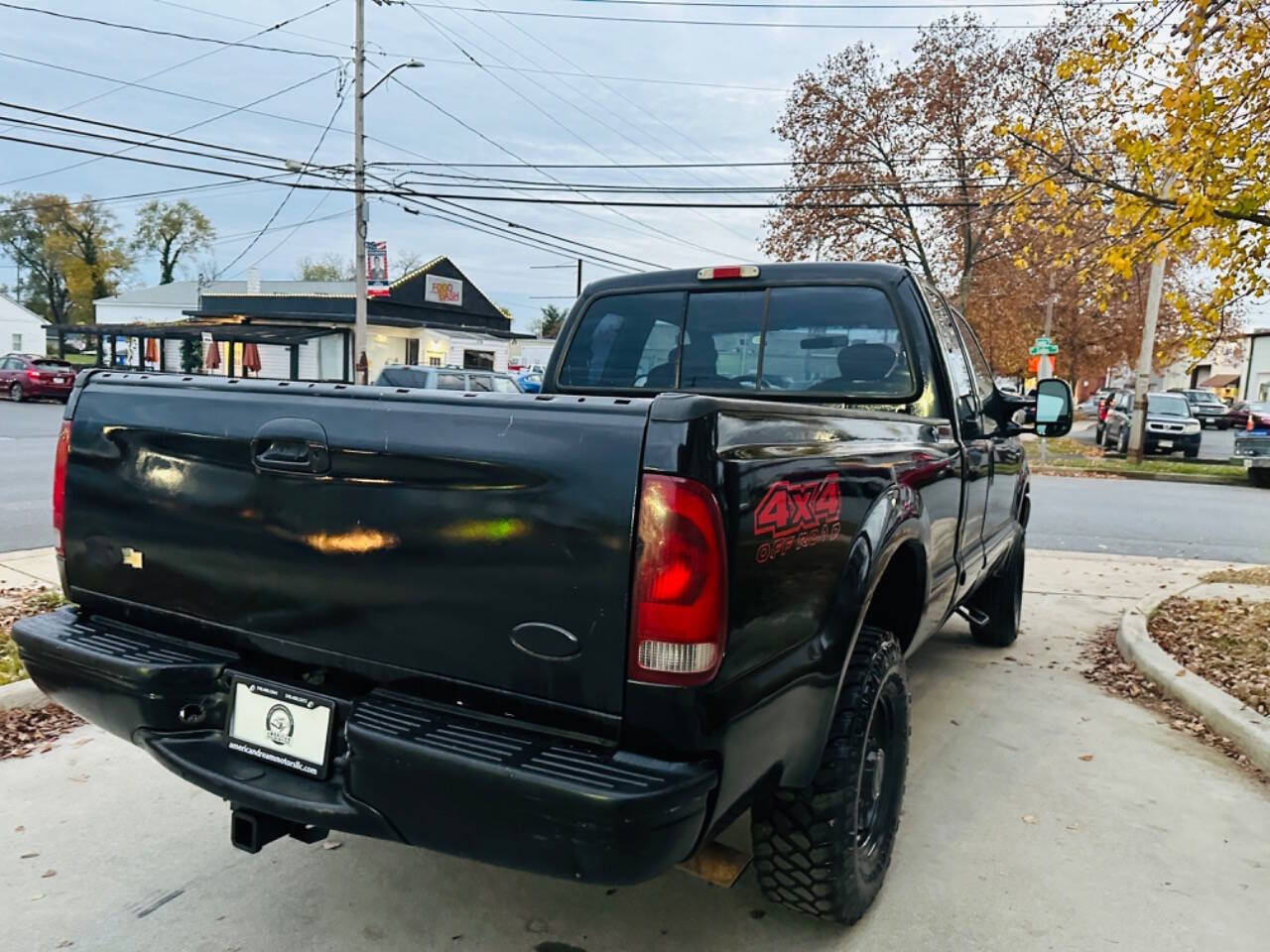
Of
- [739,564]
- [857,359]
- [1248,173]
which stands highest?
[1248,173]

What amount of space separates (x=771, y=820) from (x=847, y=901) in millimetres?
345

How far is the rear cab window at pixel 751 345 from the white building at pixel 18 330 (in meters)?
63.5

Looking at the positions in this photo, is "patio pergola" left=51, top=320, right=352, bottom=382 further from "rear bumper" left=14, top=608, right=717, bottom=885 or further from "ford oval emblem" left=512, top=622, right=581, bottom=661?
"ford oval emblem" left=512, top=622, right=581, bottom=661

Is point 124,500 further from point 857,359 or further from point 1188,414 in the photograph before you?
point 1188,414

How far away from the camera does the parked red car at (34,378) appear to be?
2738 cm

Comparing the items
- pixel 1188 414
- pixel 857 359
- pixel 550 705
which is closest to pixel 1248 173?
pixel 857 359

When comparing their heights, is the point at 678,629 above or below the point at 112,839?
above

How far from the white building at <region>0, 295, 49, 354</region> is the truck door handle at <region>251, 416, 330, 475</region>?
2544 inches

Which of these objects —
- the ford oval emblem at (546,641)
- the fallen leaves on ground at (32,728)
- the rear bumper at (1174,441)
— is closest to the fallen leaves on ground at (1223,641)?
the ford oval emblem at (546,641)

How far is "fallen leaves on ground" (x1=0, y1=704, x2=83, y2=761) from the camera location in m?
3.60

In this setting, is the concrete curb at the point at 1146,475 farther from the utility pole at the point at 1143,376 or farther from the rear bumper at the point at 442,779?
the rear bumper at the point at 442,779

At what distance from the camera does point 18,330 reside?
56.2 metres

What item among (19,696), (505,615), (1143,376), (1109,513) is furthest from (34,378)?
(505,615)

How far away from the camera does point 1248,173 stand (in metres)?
4.75
